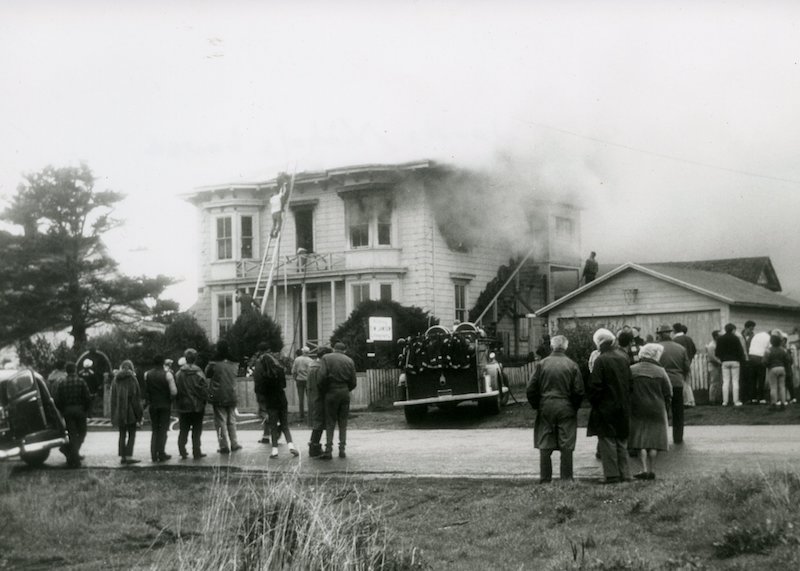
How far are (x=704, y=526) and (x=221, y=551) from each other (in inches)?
160

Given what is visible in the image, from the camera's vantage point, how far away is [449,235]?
3725cm

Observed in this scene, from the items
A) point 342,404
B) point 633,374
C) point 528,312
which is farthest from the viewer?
point 528,312

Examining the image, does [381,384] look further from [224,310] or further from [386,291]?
[224,310]

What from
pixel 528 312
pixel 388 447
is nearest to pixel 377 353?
pixel 528 312

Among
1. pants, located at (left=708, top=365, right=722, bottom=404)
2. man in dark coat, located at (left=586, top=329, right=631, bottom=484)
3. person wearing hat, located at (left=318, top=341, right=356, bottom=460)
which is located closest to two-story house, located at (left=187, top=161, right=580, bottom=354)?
pants, located at (left=708, top=365, right=722, bottom=404)

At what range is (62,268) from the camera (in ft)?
116

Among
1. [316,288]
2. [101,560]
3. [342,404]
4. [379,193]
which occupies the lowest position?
[101,560]

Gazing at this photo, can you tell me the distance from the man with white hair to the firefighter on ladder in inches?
1052

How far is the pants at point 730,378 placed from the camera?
71.3 feet

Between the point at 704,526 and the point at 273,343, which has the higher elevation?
the point at 273,343

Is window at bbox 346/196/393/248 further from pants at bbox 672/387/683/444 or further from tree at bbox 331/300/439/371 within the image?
pants at bbox 672/387/683/444

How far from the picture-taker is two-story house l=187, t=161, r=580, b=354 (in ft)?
121

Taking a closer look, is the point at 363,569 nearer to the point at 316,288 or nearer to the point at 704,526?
the point at 704,526

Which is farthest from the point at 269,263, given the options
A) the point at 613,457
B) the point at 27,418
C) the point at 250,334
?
the point at 613,457
